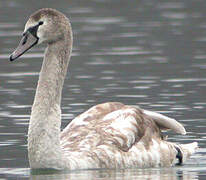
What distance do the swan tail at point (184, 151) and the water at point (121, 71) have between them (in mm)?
108

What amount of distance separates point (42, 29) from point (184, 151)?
3.05m

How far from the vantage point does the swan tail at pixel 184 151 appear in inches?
646

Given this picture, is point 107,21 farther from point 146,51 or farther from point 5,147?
point 5,147

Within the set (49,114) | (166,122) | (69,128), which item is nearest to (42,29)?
(49,114)

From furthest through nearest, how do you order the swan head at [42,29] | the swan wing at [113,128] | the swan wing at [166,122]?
the swan wing at [166,122]
the swan wing at [113,128]
the swan head at [42,29]

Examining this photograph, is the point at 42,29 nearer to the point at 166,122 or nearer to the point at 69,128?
the point at 69,128

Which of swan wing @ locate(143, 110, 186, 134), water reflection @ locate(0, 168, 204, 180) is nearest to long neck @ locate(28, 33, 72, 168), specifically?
water reflection @ locate(0, 168, 204, 180)

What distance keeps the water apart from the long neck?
0.25 metres

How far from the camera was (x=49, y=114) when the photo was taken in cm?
1505

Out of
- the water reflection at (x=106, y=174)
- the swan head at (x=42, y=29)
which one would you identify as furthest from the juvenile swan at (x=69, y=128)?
the water reflection at (x=106, y=174)

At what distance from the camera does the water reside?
16.6 metres

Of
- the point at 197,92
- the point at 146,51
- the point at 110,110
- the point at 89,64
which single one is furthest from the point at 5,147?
the point at 146,51

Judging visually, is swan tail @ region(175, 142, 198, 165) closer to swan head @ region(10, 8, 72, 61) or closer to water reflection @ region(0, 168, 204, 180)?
water reflection @ region(0, 168, 204, 180)

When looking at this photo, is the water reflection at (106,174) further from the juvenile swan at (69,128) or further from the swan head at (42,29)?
the swan head at (42,29)
